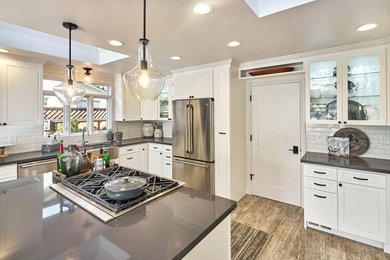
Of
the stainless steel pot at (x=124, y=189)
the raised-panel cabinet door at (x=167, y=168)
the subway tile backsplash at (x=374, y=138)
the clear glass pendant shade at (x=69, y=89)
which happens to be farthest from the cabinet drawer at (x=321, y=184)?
the clear glass pendant shade at (x=69, y=89)

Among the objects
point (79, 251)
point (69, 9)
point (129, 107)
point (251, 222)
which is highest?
point (69, 9)

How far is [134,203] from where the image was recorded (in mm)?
1273

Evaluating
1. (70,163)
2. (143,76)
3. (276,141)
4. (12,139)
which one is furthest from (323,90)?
(12,139)

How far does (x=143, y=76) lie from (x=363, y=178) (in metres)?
2.61

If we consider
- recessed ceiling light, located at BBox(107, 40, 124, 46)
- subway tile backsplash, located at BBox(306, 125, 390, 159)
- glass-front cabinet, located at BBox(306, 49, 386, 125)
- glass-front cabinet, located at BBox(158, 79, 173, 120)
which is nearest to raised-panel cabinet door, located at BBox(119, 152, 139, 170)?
glass-front cabinet, located at BBox(158, 79, 173, 120)

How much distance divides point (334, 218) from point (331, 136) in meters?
1.14

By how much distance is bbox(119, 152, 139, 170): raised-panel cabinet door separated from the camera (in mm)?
3920

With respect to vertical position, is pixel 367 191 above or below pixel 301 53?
below

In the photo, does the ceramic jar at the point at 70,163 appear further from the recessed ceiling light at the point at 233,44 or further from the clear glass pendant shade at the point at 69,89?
the recessed ceiling light at the point at 233,44

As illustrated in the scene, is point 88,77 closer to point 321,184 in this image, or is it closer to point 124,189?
point 124,189

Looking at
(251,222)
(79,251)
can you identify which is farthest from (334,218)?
Result: (79,251)

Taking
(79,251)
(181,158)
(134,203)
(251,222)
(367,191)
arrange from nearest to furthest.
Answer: (79,251) → (134,203) → (367,191) → (251,222) → (181,158)

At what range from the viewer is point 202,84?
3.48 metres

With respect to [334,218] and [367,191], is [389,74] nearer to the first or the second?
[367,191]
